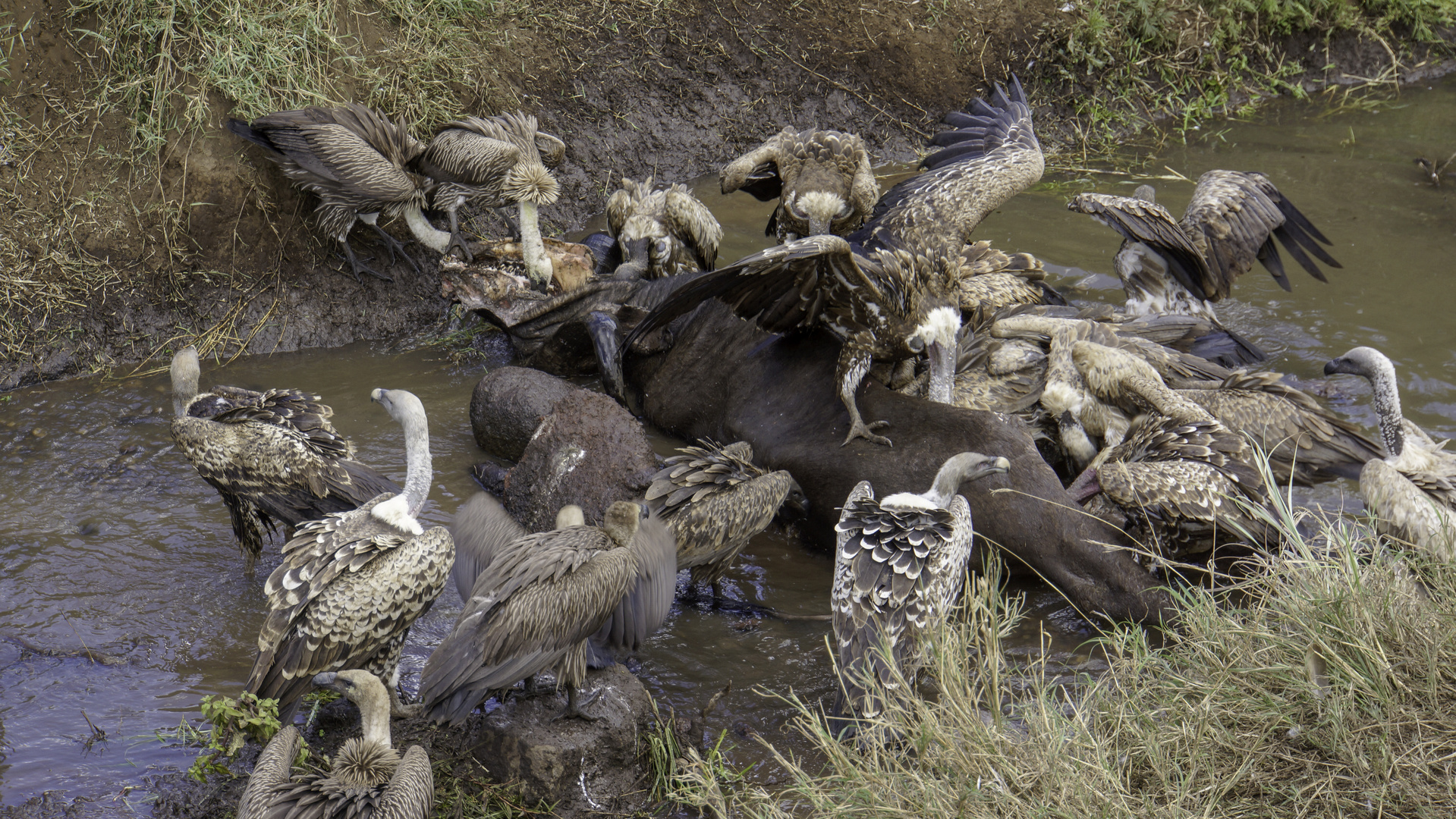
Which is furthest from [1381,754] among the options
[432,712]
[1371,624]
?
[432,712]

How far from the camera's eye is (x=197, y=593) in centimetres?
443

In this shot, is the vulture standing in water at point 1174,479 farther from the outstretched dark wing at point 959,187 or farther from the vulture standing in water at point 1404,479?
the outstretched dark wing at point 959,187

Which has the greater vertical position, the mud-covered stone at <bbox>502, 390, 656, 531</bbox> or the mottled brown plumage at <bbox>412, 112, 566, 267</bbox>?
the mottled brown plumage at <bbox>412, 112, 566, 267</bbox>

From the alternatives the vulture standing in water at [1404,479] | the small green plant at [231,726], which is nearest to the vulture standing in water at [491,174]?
the small green plant at [231,726]

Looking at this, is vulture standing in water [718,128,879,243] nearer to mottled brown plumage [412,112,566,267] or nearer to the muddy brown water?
the muddy brown water

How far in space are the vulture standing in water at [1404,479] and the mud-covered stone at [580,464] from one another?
2.94 metres

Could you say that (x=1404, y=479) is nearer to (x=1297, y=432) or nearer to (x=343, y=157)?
(x=1297, y=432)

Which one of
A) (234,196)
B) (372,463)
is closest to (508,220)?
(234,196)

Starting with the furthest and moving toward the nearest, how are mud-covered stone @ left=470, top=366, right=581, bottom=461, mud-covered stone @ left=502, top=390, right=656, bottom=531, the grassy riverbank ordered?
mud-covered stone @ left=470, top=366, right=581, bottom=461, mud-covered stone @ left=502, top=390, right=656, bottom=531, the grassy riverbank

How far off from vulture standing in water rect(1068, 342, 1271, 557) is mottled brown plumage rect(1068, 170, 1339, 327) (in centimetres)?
134

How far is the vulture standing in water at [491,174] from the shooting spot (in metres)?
6.20

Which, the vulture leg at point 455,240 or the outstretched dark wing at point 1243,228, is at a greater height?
the vulture leg at point 455,240

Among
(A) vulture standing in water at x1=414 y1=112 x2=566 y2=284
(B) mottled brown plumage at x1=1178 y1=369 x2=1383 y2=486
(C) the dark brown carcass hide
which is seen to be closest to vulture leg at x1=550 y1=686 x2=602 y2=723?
(C) the dark brown carcass hide

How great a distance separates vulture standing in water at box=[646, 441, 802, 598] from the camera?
170 inches
